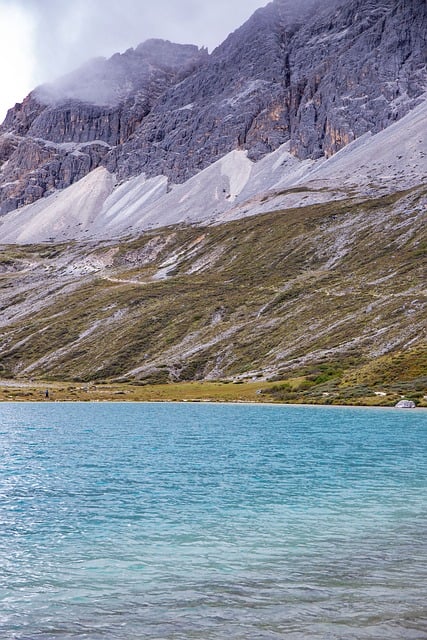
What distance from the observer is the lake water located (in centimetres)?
1400

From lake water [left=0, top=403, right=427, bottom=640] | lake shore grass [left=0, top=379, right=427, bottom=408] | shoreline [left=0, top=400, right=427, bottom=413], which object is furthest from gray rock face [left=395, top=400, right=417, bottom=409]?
lake water [left=0, top=403, right=427, bottom=640]

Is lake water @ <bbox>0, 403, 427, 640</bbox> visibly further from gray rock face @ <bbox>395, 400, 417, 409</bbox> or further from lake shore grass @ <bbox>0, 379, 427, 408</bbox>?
lake shore grass @ <bbox>0, 379, 427, 408</bbox>

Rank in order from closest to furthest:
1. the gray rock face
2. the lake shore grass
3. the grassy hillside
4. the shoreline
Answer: the gray rock face → the shoreline → the lake shore grass → the grassy hillside

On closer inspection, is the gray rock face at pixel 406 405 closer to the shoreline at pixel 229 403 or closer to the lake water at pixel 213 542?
the shoreline at pixel 229 403

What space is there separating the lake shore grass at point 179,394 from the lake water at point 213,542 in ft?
164

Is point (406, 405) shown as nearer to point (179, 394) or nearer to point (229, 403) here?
point (229, 403)

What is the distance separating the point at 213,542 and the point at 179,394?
10015 cm

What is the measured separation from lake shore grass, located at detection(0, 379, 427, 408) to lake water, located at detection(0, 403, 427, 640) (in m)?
49.9

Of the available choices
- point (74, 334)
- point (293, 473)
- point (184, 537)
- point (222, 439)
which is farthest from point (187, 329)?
point (184, 537)

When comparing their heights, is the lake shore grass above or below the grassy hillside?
Result: below

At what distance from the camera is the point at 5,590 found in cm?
1647

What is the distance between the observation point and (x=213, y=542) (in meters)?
21.1

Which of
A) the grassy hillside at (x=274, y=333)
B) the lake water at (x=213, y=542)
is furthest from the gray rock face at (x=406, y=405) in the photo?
the lake water at (x=213, y=542)

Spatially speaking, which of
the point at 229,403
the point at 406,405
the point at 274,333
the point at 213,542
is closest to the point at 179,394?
the point at 229,403
